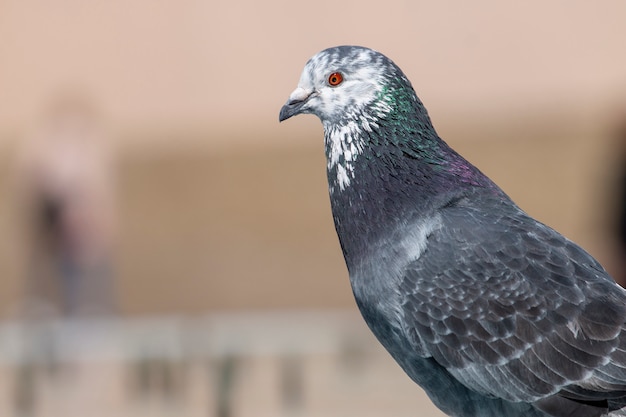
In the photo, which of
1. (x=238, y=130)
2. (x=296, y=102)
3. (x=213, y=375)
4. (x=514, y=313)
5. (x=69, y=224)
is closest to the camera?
(x=514, y=313)

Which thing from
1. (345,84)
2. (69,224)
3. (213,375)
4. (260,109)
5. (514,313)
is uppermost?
(345,84)

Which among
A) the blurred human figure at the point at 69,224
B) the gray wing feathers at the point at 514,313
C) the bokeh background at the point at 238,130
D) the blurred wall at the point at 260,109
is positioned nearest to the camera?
the gray wing feathers at the point at 514,313

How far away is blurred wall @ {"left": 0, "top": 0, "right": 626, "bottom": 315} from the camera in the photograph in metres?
15.4

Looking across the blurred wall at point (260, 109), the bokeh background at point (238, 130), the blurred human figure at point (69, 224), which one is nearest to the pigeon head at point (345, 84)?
the blurred human figure at point (69, 224)

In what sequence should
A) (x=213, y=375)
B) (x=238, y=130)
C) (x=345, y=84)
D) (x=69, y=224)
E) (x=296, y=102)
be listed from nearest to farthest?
(x=345, y=84) → (x=296, y=102) → (x=213, y=375) → (x=69, y=224) → (x=238, y=130)

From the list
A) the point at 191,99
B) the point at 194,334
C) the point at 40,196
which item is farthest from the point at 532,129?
the point at 194,334

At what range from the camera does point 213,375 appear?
704 cm

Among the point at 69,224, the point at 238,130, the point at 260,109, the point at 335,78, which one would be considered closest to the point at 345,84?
the point at 335,78

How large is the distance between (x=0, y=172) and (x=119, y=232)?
2.01 meters

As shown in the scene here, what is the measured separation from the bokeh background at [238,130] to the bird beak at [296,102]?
16.7ft

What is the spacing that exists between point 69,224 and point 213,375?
3389 mm

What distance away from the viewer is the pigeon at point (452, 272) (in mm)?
4855

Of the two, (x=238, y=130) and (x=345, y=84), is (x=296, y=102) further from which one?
(x=238, y=130)

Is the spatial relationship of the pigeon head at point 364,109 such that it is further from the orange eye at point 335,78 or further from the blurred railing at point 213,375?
the blurred railing at point 213,375
